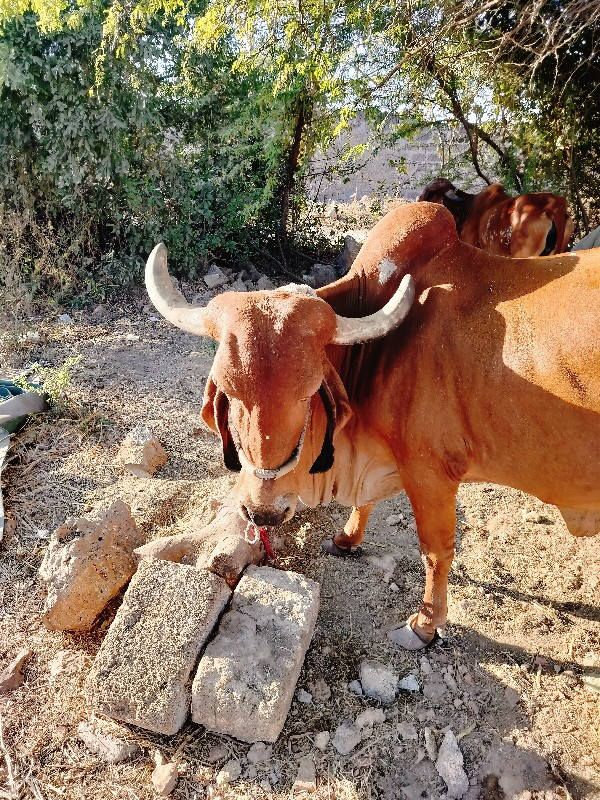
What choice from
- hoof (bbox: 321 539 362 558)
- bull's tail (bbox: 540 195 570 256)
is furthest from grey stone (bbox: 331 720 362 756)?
bull's tail (bbox: 540 195 570 256)

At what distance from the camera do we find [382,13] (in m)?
5.86

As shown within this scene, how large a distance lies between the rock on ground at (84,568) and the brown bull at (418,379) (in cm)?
89

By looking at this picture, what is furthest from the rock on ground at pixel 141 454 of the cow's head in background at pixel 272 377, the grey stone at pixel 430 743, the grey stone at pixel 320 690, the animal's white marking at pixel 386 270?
the grey stone at pixel 430 743

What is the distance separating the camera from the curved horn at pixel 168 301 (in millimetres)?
2434

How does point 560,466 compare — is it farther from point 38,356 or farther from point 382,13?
point 382,13

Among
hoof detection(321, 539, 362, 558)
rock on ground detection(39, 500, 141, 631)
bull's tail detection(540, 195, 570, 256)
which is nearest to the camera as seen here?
rock on ground detection(39, 500, 141, 631)

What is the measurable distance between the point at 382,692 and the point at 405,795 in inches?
17.1

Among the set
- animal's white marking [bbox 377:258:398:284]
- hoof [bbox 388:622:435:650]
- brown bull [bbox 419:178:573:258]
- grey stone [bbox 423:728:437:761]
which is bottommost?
grey stone [bbox 423:728:437:761]

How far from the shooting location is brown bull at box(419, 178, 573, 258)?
5.11 metres

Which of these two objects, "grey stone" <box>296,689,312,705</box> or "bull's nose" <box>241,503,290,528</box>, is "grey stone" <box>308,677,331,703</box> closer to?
"grey stone" <box>296,689,312,705</box>

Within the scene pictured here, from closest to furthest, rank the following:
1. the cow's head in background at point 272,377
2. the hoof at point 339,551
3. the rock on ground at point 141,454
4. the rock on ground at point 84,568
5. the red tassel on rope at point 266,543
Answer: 1. the cow's head in background at point 272,377
2. the rock on ground at point 84,568
3. the red tassel on rope at point 266,543
4. the hoof at point 339,551
5. the rock on ground at point 141,454

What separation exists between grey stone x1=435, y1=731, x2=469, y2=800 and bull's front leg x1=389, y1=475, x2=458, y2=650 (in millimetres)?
512

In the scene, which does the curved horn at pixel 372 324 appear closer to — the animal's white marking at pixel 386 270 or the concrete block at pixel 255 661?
the animal's white marking at pixel 386 270

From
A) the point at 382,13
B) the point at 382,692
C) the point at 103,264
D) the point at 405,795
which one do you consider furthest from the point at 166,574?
the point at 382,13
